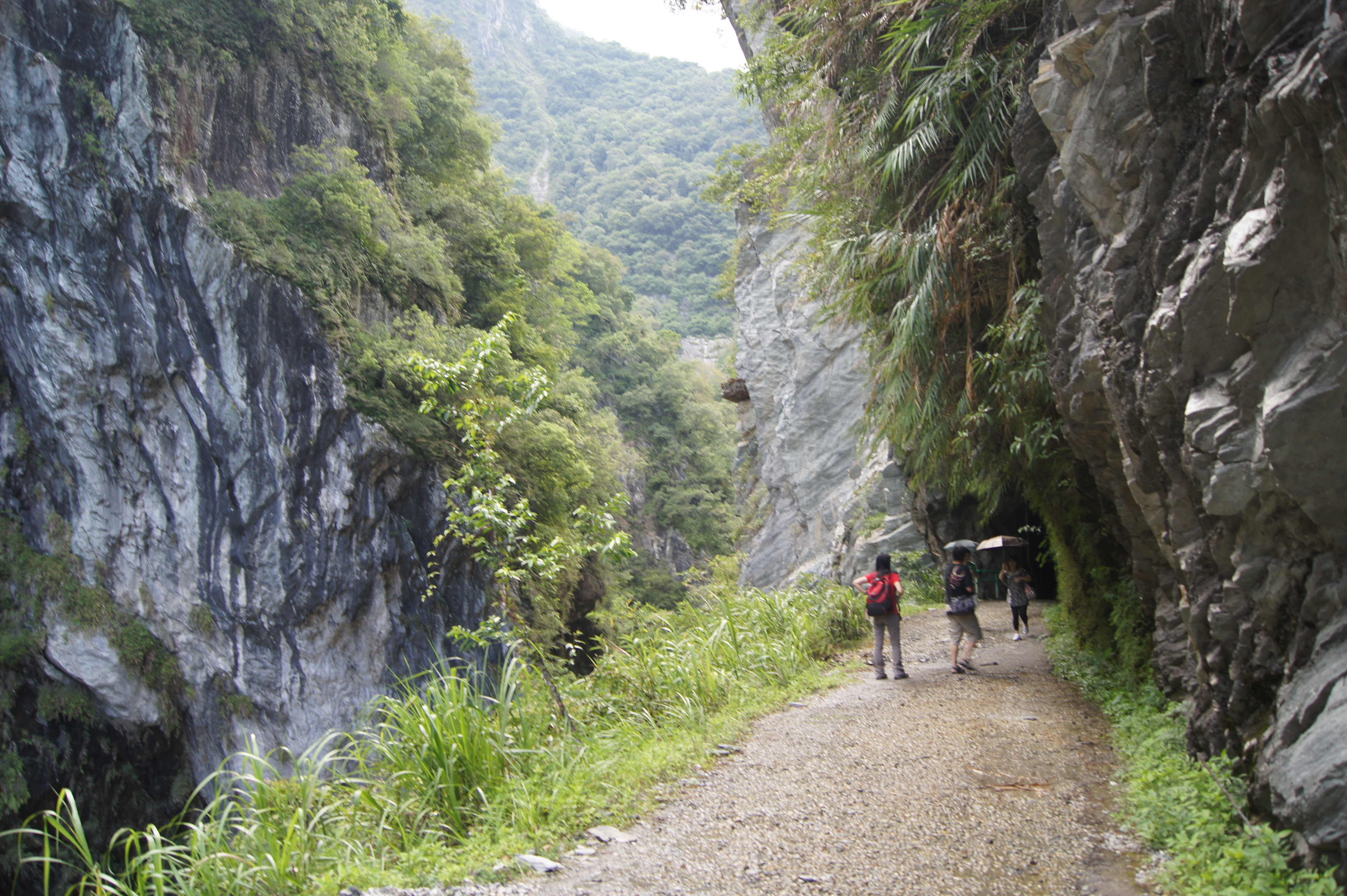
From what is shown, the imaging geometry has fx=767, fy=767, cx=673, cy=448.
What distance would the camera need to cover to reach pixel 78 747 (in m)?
16.5

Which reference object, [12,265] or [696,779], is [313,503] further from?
[696,779]

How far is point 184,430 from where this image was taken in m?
16.7

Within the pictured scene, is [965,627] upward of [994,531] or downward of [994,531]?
downward

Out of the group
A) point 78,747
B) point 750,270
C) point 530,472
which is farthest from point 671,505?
point 78,747

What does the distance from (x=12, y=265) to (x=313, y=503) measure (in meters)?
8.22

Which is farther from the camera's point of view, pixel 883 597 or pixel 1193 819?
pixel 883 597

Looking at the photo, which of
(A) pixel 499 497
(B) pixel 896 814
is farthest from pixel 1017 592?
(A) pixel 499 497

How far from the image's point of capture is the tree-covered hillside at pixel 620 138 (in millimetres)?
75938

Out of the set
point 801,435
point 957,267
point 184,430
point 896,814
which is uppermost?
point 957,267

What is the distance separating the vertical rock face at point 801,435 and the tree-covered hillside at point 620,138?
40.4 m

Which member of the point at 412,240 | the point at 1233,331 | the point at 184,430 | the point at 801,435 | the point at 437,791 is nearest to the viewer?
the point at 1233,331

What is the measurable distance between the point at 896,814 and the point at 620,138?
341ft

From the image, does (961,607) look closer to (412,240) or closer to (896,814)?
(896,814)

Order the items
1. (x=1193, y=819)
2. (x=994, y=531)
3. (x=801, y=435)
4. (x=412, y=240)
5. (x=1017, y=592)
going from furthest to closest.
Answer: (x=801, y=435)
(x=412, y=240)
(x=994, y=531)
(x=1017, y=592)
(x=1193, y=819)
